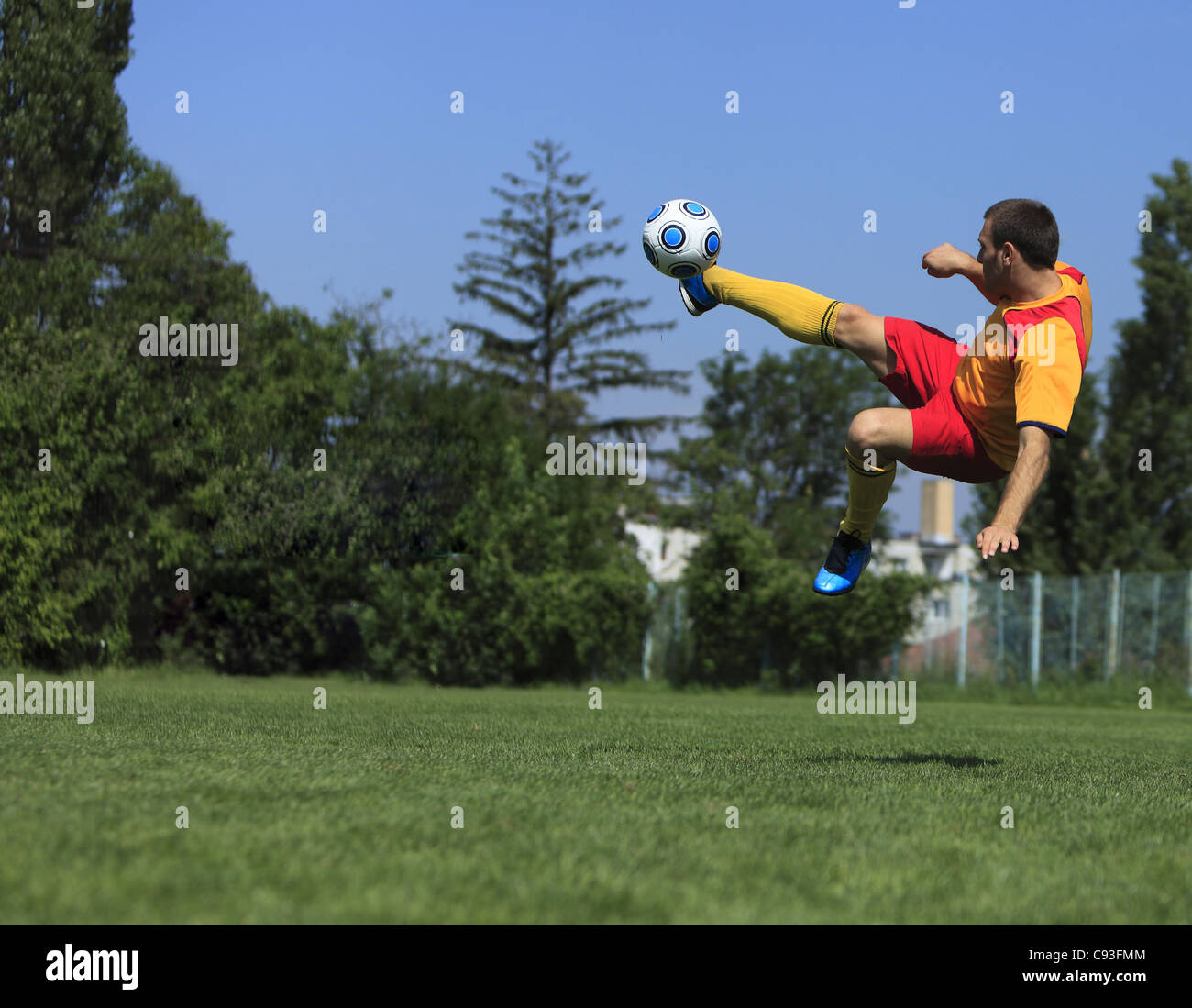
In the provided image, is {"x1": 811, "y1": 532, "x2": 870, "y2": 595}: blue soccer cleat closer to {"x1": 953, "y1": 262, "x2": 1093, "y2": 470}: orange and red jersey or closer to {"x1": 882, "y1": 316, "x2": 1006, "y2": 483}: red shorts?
{"x1": 882, "y1": 316, "x2": 1006, "y2": 483}: red shorts

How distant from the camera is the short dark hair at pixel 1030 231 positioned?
635 centimetres

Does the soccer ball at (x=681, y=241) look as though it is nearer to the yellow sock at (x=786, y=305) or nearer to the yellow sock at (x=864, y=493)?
the yellow sock at (x=786, y=305)

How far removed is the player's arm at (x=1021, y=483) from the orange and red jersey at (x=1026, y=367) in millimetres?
73

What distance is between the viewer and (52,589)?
60.6ft

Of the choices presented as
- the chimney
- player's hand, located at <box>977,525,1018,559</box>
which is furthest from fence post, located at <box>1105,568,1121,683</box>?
the chimney

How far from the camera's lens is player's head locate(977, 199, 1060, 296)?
636 centimetres

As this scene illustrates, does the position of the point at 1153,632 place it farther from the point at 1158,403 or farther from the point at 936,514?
the point at 936,514

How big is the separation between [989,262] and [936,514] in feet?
250

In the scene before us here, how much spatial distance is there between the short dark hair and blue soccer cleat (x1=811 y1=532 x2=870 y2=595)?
214 centimetres

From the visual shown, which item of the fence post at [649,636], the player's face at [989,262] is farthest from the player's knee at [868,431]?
the fence post at [649,636]

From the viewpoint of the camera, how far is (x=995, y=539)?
520cm

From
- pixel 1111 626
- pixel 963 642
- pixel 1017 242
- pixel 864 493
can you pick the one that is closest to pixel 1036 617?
pixel 1111 626

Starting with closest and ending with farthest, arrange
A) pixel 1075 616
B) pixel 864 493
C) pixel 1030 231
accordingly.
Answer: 1. pixel 1030 231
2. pixel 864 493
3. pixel 1075 616

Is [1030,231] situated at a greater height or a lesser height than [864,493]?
greater
